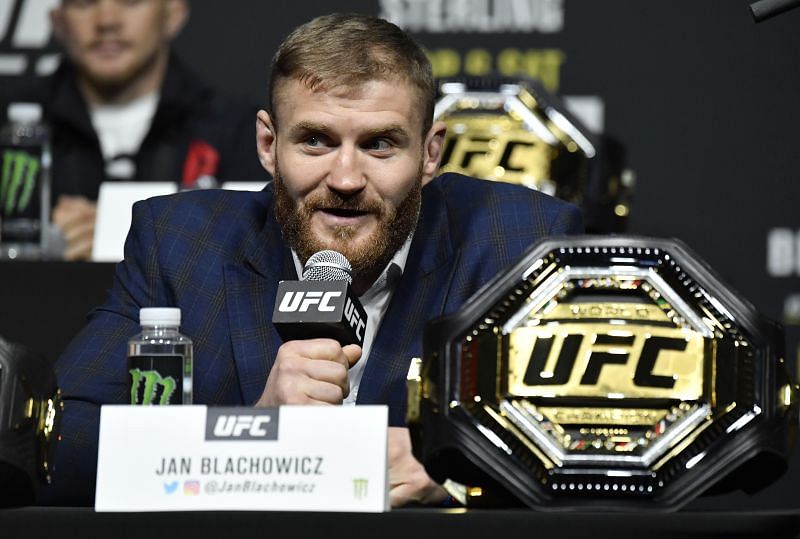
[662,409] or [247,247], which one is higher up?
[247,247]

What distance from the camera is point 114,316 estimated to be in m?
1.80

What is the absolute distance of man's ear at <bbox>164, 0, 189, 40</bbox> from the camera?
3.65 m

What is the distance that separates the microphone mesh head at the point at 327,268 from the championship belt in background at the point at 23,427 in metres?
0.34

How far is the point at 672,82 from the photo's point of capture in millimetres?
3412

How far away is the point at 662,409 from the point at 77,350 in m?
0.83

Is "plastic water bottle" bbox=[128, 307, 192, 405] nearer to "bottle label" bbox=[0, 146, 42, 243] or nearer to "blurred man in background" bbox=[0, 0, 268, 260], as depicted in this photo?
"bottle label" bbox=[0, 146, 42, 243]

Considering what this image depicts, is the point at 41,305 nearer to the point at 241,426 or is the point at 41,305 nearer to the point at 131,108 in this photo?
the point at 241,426

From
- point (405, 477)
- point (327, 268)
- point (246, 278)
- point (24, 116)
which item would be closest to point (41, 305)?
point (246, 278)

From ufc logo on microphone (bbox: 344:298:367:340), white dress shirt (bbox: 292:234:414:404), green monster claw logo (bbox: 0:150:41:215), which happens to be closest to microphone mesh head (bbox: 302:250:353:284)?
ufc logo on microphone (bbox: 344:298:367:340)

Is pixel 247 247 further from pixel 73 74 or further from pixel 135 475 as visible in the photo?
pixel 73 74

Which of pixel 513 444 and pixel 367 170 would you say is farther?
pixel 367 170

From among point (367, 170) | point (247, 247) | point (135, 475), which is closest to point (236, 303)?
point (247, 247)

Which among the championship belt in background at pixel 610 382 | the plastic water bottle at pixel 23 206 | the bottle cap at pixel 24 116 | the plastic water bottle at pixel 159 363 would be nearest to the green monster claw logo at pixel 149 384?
the plastic water bottle at pixel 159 363

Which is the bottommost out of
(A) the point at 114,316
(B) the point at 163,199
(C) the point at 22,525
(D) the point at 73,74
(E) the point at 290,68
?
(C) the point at 22,525
